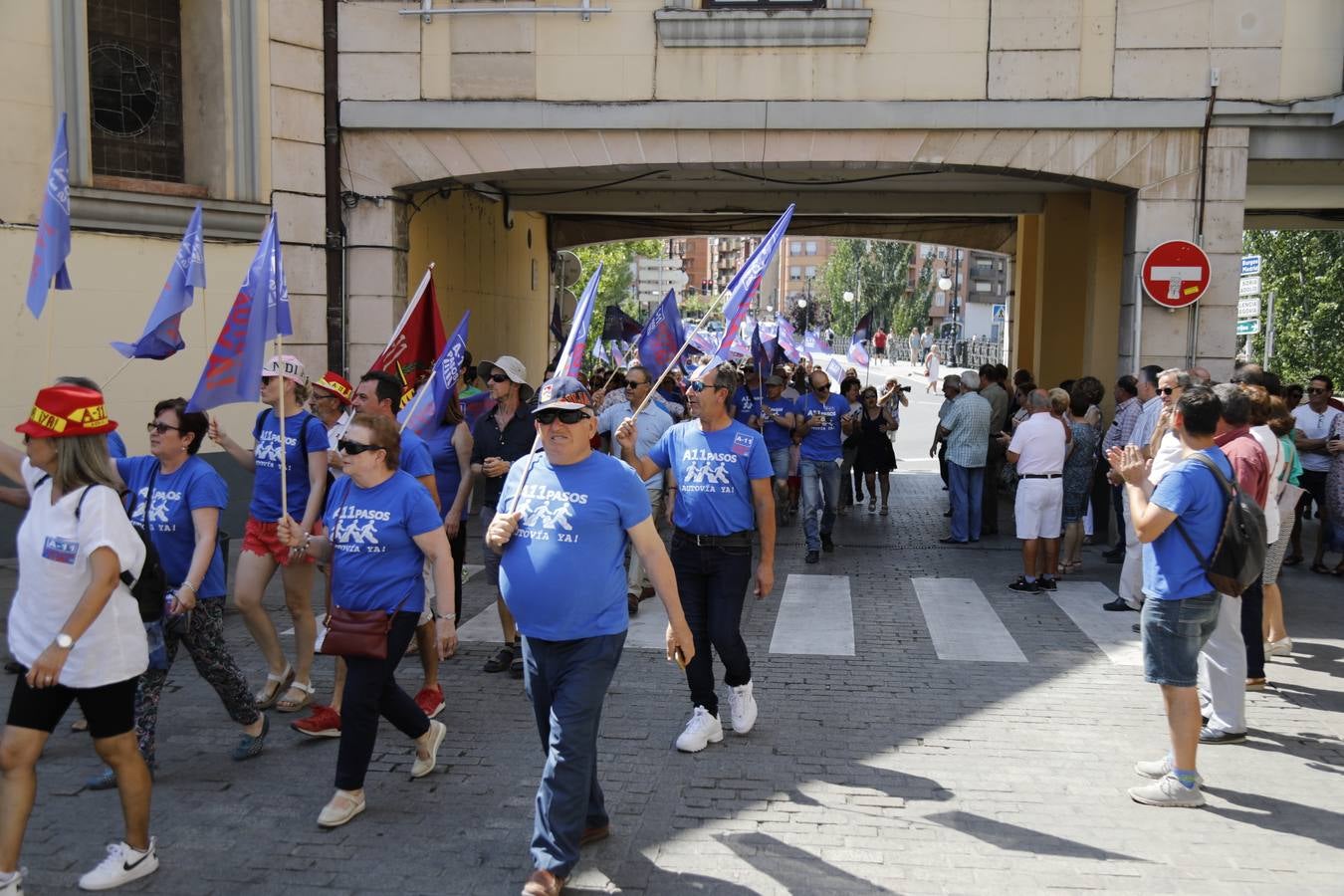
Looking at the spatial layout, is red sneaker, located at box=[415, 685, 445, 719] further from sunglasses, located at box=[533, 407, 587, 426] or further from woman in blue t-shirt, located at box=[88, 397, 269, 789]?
sunglasses, located at box=[533, 407, 587, 426]

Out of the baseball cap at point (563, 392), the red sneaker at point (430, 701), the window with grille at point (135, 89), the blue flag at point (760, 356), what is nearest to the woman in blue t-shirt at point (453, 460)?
the red sneaker at point (430, 701)

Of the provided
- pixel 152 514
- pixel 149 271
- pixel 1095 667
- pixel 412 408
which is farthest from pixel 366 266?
pixel 1095 667

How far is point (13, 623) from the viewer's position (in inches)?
171

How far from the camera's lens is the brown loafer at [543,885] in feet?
13.8

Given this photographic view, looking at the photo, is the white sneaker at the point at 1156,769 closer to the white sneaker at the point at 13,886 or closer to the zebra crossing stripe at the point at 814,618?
the zebra crossing stripe at the point at 814,618

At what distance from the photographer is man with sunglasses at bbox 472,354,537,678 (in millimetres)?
7348

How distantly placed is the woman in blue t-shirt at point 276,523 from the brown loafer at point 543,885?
276cm

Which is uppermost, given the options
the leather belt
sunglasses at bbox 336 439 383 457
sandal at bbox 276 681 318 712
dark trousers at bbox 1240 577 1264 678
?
sunglasses at bbox 336 439 383 457

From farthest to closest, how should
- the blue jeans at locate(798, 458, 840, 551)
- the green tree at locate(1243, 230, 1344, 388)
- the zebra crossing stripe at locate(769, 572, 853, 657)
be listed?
the green tree at locate(1243, 230, 1344, 388)
the blue jeans at locate(798, 458, 840, 551)
the zebra crossing stripe at locate(769, 572, 853, 657)

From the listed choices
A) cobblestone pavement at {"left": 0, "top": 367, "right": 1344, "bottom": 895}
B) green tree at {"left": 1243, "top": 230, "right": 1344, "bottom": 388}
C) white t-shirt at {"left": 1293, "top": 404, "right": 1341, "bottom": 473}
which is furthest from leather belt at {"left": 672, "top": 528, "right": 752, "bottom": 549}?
green tree at {"left": 1243, "top": 230, "right": 1344, "bottom": 388}

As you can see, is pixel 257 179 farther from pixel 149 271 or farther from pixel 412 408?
pixel 412 408

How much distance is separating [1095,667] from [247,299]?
5470mm

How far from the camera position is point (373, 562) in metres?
5.02

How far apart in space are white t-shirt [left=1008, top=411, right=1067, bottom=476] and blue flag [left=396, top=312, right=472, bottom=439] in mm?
5134
